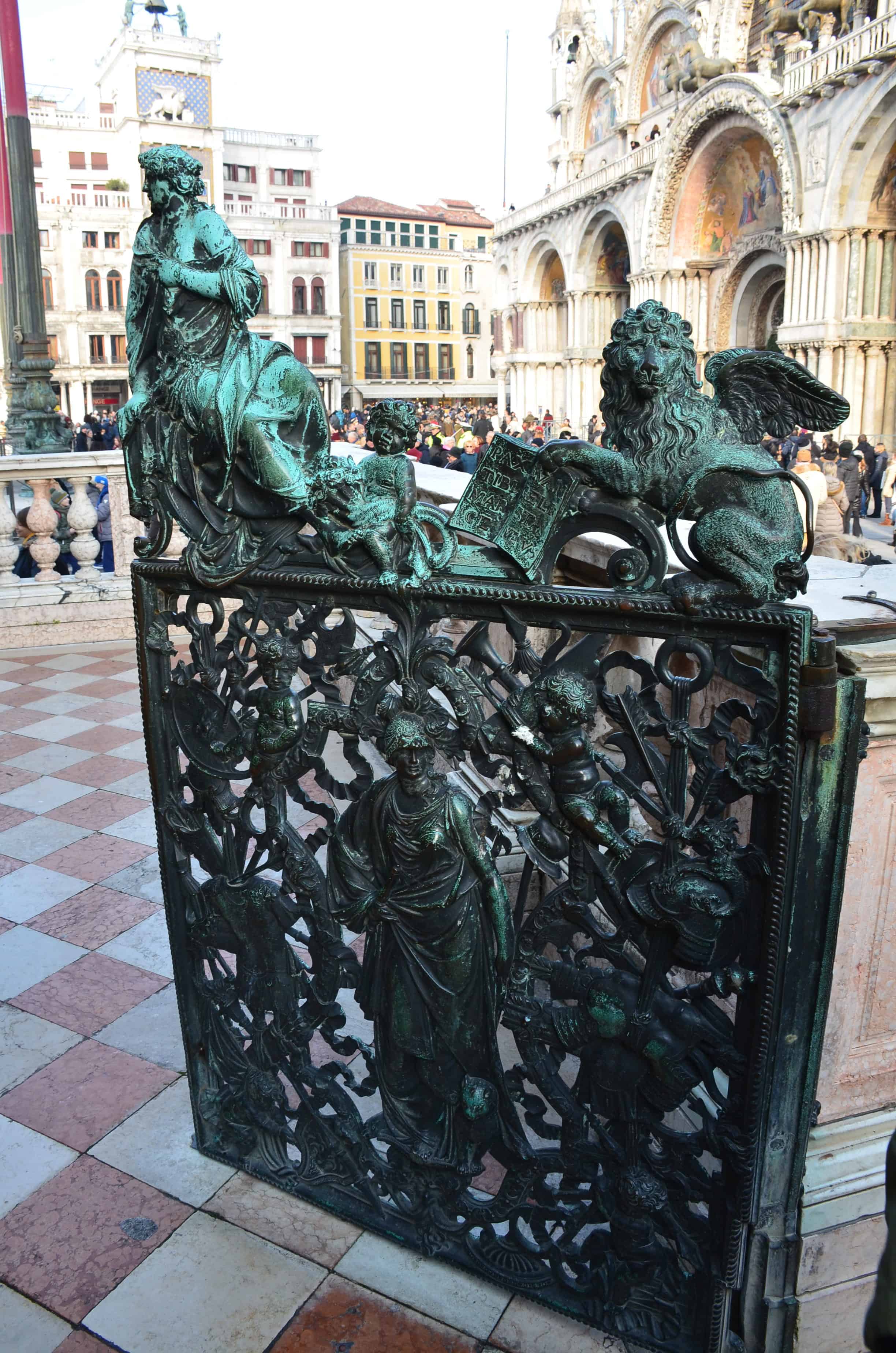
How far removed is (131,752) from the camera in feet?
16.7

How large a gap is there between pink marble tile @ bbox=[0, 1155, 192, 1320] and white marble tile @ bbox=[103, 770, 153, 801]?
7.24 feet

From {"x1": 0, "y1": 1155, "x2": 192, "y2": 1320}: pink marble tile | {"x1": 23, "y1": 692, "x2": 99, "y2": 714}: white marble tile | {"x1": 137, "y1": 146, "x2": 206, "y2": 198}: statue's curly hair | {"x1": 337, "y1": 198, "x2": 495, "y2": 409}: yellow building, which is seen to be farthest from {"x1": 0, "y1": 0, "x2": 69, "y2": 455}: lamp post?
{"x1": 337, "y1": 198, "x2": 495, "y2": 409}: yellow building

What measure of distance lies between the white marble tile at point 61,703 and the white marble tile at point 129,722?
0.30 metres

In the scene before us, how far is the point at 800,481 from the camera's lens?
5.07 feet

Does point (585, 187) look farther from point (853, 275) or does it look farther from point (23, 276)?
point (23, 276)

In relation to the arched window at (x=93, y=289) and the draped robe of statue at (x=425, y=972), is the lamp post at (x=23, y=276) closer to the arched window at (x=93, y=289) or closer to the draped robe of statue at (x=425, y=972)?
the draped robe of statue at (x=425, y=972)

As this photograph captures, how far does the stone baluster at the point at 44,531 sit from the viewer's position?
6.96 metres

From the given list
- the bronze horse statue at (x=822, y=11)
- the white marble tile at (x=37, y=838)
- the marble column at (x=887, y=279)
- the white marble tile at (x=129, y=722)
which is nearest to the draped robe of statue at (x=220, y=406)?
the white marble tile at (x=37, y=838)

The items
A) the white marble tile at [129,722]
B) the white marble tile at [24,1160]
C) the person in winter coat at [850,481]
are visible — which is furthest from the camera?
the person in winter coat at [850,481]

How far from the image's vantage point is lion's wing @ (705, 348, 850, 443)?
162 cm

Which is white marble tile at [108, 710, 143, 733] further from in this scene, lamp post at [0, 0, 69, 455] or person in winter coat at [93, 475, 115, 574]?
lamp post at [0, 0, 69, 455]

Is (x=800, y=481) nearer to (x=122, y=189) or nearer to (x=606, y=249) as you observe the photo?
(x=606, y=249)

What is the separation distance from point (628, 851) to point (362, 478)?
2.73 feet

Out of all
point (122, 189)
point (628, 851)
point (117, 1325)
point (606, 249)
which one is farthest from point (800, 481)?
point (122, 189)
